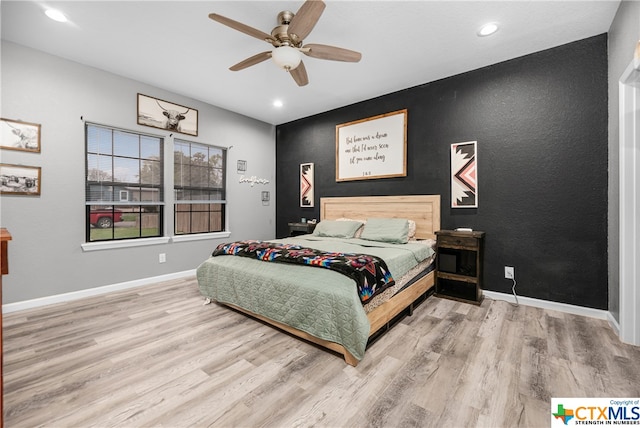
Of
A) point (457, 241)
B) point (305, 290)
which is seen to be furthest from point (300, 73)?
point (457, 241)

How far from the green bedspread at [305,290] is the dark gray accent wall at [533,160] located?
1.00m

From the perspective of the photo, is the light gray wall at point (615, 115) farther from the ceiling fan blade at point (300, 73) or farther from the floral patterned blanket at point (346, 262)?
the ceiling fan blade at point (300, 73)

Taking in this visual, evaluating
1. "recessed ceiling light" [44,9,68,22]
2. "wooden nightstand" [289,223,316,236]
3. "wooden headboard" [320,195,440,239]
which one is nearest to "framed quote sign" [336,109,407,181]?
"wooden headboard" [320,195,440,239]

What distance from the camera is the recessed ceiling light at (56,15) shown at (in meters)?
2.31

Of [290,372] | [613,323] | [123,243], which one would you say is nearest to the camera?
[290,372]

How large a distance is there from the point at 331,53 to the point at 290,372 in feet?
8.39

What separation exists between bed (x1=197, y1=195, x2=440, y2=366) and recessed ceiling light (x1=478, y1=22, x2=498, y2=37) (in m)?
1.80

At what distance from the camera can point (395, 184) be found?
3969 mm

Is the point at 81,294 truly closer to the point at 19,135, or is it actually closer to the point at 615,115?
the point at 19,135

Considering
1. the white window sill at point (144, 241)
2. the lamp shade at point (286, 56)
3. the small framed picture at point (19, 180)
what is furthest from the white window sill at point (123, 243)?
the lamp shade at point (286, 56)

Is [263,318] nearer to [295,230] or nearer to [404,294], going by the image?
[404,294]

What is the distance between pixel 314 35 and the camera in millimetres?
2602

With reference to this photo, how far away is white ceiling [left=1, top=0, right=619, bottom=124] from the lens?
2.26m

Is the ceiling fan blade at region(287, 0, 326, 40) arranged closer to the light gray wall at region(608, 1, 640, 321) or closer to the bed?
the bed
